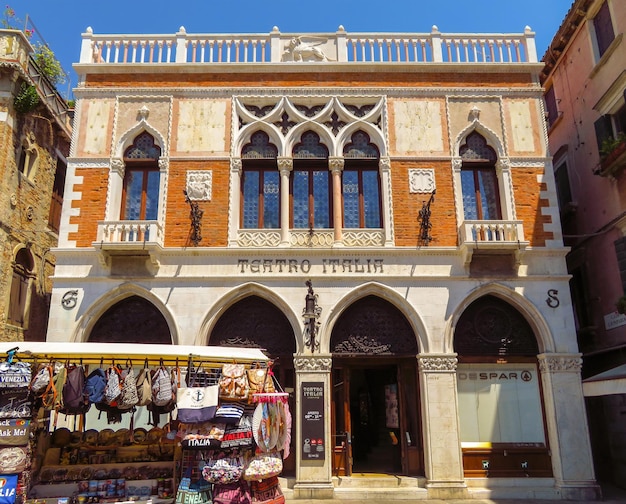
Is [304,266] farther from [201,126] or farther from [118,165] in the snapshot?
[118,165]

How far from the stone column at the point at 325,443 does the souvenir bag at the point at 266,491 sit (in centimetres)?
359

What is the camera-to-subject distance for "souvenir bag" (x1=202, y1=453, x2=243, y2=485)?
746cm

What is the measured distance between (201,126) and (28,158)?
5223 mm

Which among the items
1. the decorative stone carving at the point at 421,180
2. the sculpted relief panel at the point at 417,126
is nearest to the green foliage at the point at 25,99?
the sculpted relief panel at the point at 417,126

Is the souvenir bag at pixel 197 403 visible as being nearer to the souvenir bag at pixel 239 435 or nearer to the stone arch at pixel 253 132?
the souvenir bag at pixel 239 435

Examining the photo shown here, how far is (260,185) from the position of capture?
13.6 metres

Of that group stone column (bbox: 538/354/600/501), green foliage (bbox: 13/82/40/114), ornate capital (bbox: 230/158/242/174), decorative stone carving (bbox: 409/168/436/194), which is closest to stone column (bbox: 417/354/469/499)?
stone column (bbox: 538/354/600/501)

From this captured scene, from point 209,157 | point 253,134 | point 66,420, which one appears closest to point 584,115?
point 253,134

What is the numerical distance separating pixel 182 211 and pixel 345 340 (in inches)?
202

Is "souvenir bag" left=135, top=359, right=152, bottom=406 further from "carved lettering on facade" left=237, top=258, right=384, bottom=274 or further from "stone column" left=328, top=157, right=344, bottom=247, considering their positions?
"stone column" left=328, top=157, right=344, bottom=247

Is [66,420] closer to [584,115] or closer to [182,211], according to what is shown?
[182,211]

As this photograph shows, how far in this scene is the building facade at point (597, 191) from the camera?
42.9 ft

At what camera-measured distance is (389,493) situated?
37.5ft

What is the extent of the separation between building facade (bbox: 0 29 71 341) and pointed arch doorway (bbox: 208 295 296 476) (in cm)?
529
